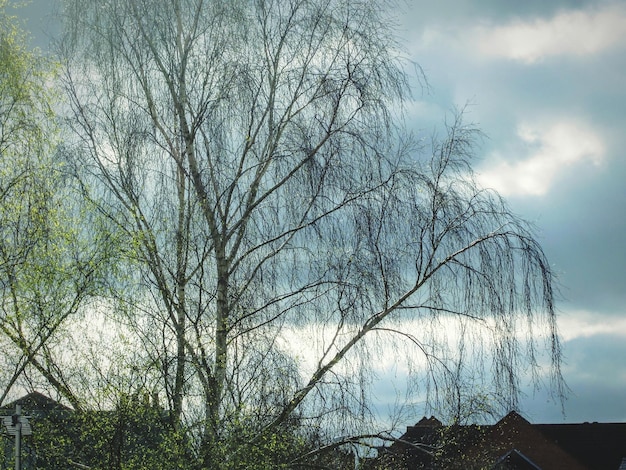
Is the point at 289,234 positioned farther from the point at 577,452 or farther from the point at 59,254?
the point at 577,452

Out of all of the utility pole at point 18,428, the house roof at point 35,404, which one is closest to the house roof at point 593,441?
the house roof at point 35,404

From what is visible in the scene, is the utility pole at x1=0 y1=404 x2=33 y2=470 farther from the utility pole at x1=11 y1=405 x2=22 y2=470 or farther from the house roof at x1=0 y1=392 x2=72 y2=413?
the house roof at x1=0 y1=392 x2=72 y2=413

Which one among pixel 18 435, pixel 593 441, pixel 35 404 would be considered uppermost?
pixel 35 404

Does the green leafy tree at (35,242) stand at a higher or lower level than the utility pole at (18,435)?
higher

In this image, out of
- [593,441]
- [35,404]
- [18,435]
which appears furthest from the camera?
[593,441]

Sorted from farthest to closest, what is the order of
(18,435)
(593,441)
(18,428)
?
(593,441)
(18,428)
(18,435)

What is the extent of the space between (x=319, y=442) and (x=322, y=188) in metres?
3.11

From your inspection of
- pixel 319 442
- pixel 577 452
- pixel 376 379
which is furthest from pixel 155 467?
pixel 577 452

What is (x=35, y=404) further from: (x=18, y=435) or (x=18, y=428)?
(x=18, y=435)

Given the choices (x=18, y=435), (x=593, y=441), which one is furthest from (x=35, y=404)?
(x=593, y=441)

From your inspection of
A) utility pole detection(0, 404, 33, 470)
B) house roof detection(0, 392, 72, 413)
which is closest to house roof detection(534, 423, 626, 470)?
house roof detection(0, 392, 72, 413)

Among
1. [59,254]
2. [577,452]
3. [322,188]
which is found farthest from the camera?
[577,452]

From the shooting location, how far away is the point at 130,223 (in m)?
10.5

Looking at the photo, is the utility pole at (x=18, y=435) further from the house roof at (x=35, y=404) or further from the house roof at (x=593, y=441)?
the house roof at (x=593, y=441)
